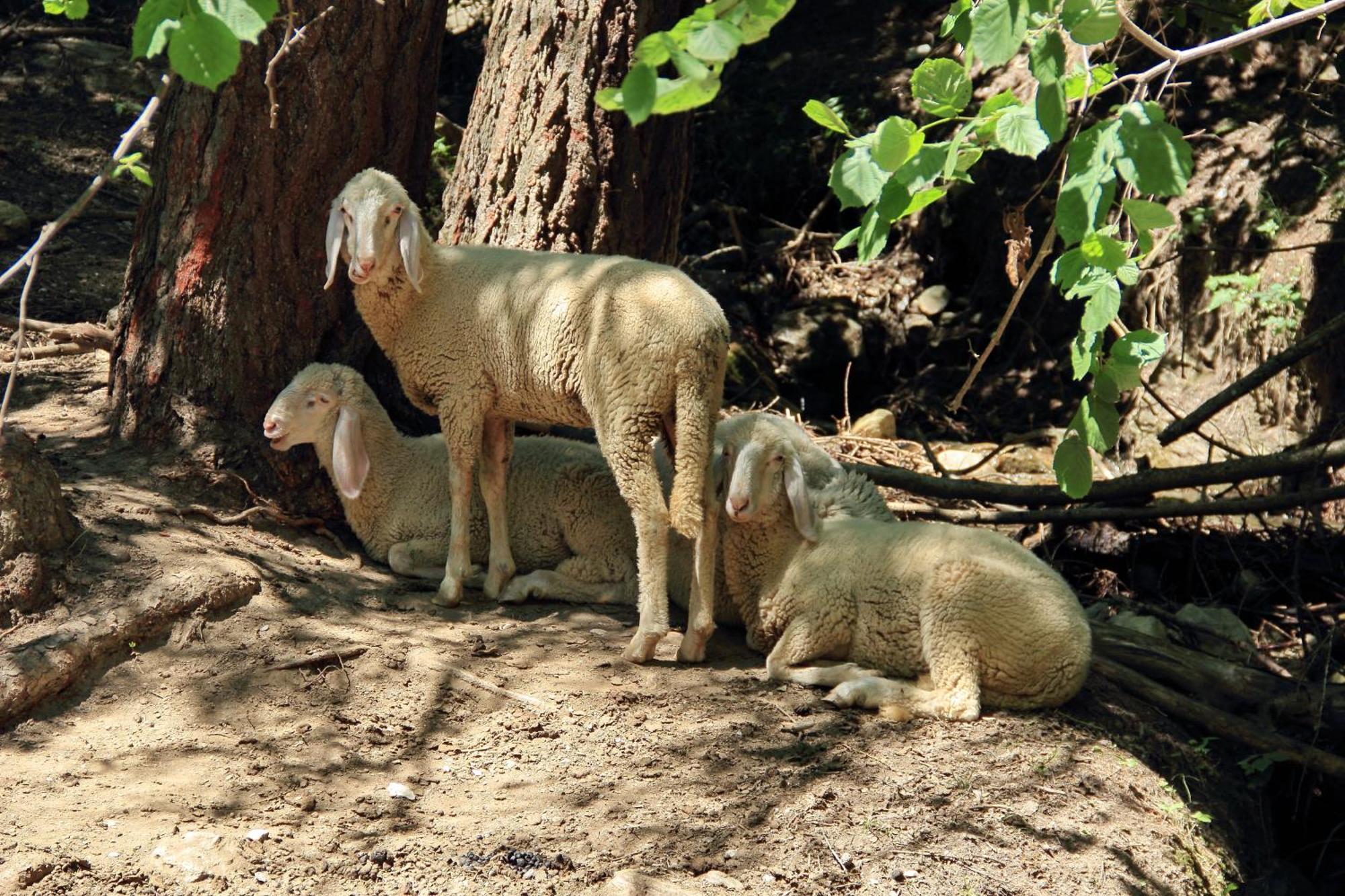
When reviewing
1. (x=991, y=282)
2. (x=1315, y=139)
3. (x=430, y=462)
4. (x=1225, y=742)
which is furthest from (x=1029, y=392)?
(x=430, y=462)

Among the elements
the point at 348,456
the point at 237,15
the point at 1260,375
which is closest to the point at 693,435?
the point at 348,456

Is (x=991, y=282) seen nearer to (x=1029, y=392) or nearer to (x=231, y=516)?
(x=1029, y=392)

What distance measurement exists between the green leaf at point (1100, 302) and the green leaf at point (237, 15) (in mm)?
1898

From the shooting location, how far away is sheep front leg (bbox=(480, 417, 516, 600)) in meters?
6.01

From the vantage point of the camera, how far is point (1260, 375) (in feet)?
22.2

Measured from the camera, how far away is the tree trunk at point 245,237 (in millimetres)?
6070

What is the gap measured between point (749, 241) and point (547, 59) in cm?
473

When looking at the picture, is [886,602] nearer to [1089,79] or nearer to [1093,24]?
[1089,79]

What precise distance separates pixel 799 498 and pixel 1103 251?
2712 mm

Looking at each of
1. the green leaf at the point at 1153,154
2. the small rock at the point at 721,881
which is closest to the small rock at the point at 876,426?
the small rock at the point at 721,881

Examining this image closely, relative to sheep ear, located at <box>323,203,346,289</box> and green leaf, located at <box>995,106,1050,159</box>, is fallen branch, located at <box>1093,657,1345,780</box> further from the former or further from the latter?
sheep ear, located at <box>323,203,346,289</box>

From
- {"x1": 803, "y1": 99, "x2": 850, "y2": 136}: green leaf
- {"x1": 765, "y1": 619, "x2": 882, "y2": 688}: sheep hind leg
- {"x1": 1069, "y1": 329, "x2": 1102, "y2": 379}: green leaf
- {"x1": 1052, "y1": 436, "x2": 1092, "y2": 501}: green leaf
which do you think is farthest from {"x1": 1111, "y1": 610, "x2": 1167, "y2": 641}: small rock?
{"x1": 803, "y1": 99, "x2": 850, "y2": 136}: green leaf

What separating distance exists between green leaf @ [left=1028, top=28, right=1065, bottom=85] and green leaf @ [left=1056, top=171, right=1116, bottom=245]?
0.71 feet

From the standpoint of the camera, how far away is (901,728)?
16.6 feet
